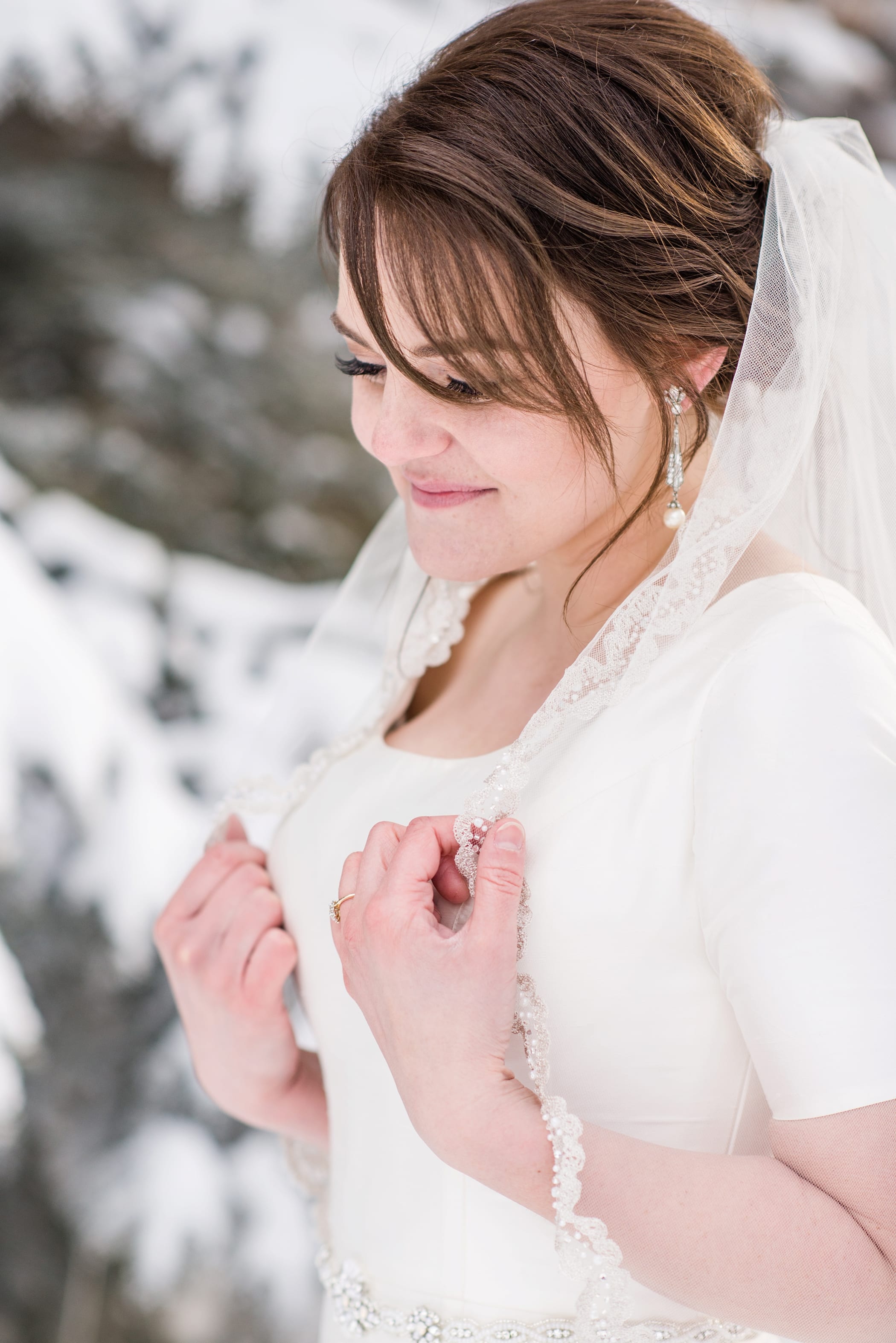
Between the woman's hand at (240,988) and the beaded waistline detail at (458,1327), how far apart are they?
0.19 meters

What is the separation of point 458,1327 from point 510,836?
0.44 meters

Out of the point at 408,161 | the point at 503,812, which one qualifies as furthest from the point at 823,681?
the point at 408,161

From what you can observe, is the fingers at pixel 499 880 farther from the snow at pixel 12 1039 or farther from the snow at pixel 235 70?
the snow at pixel 235 70

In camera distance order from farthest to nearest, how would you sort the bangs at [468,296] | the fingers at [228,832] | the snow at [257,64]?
the snow at [257,64]
the fingers at [228,832]
the bangs at [468,296]

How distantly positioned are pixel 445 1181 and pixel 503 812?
0.34 meters

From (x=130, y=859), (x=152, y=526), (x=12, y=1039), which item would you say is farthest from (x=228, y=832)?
(x=152, y=526)

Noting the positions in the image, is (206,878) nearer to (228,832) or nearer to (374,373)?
(228,832)

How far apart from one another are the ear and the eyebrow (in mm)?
202

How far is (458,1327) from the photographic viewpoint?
2.87 feet

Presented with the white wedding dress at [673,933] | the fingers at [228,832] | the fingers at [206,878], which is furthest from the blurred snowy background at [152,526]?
the white wedding dress at [673,933]

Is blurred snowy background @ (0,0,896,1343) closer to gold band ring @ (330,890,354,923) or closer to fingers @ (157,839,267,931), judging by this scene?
fingers @ (157,839,267,931)

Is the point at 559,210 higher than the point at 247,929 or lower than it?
higher

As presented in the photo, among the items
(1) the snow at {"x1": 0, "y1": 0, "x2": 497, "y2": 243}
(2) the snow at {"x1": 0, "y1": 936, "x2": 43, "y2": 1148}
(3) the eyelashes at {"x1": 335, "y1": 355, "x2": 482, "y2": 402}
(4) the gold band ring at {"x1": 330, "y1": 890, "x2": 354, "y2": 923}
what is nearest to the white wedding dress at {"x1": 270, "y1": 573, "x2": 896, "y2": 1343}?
(4) the gold band ring at {"x1": 330, "y1": 890, "x2": 354, "y2": 923}

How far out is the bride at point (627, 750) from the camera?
2.17 feet
